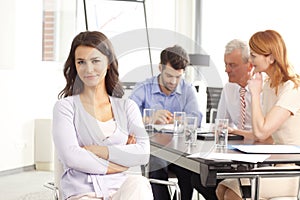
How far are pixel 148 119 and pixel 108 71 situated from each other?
726mm

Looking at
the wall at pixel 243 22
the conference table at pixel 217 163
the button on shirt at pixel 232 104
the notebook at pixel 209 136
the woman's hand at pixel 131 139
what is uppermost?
the wall at pixel 243 22

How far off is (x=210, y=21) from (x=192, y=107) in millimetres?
3398

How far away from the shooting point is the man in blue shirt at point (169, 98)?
10.8 ft

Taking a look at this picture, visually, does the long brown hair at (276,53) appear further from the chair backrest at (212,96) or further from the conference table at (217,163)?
the chair backrest at (212,96)

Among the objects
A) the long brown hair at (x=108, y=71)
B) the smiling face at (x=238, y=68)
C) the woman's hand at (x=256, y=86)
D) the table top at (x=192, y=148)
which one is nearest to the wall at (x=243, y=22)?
the smiling face at (x=238, y=68)

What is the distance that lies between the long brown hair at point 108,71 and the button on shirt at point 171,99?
1.05 m

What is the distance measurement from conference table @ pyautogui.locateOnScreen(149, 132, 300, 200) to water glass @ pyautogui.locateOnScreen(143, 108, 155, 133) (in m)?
0.39

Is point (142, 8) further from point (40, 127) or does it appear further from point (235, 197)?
point (235, 197)

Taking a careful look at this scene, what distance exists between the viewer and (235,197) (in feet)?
8.46

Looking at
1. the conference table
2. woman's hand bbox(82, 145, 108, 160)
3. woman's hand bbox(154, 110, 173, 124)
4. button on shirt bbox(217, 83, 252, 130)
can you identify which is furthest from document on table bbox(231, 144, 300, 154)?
button on shirt bbox(217, 83, 252, 130)

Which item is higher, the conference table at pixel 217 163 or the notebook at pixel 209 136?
the notebook at pixel 209 136

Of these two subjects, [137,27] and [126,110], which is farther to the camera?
[137,27]

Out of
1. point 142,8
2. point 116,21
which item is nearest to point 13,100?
point 116,21

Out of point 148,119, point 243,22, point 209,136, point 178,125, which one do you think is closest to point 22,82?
point 243,22
